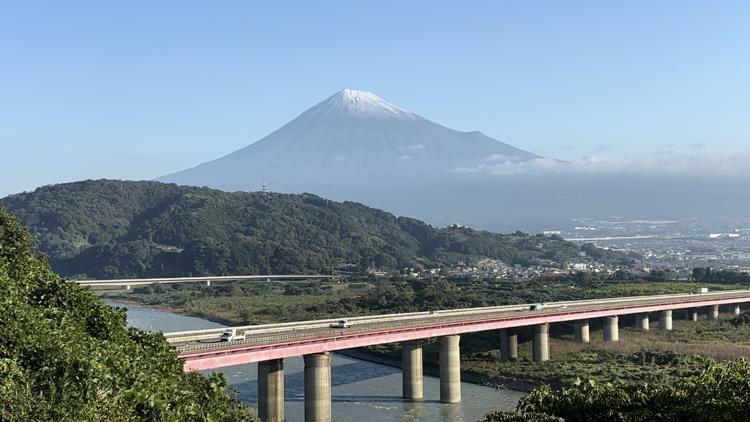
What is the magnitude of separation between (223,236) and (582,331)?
97.0m

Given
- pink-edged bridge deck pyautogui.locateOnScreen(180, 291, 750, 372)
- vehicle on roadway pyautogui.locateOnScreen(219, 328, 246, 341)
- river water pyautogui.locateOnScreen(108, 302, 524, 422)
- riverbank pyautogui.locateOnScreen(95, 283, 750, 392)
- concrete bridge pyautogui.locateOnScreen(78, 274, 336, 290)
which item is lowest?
river water pyautogui.locateOnScreen(108, 302, 524, 422)

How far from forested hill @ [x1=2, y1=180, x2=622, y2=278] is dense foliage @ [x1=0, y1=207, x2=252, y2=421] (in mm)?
104784

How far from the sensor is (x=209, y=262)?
13088 centimetres

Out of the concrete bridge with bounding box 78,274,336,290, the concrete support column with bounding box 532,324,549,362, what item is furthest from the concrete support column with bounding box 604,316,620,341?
the concrete bridge with bounding box 78,274,336,290

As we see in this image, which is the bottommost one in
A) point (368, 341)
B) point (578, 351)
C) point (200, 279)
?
point (578, 351)

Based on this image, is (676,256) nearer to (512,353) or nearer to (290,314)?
(290,314)

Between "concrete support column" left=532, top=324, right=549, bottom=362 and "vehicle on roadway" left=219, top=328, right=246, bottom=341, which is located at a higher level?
"vehicle on roadway" left=219, top=328, right=246, bottom=341

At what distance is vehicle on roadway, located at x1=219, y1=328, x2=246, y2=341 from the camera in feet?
124

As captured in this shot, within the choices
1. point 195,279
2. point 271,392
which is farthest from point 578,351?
point 195,279

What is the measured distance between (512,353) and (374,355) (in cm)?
986

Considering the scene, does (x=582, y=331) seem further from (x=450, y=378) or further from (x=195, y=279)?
(x=195, y=279)

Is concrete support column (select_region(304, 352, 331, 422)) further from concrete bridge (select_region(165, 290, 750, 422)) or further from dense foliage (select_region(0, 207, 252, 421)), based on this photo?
dense foliage (select_region(0, 207, 252, 421))

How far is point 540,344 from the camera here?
52.6 m

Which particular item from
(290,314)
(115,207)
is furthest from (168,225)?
(290,314)
